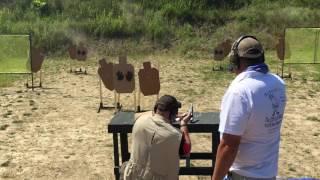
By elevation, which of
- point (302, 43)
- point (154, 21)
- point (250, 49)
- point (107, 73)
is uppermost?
point (154, 21)

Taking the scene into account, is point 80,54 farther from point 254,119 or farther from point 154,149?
point 254,119

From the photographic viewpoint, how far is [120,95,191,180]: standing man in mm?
3514

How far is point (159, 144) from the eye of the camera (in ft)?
11.5

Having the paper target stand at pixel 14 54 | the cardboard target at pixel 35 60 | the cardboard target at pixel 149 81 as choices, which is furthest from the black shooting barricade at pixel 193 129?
the paper target stand at pixel 14 54

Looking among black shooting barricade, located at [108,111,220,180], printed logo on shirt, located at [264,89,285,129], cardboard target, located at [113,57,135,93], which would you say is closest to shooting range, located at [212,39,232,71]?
cardboard target, located at [113,57,135,93]

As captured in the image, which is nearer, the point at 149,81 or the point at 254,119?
the point at 254,119

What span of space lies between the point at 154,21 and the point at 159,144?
15765mm

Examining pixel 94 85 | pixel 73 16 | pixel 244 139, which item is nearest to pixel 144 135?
pixel 244 139

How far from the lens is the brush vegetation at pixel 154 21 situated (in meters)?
17.9

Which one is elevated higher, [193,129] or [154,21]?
[154,21]

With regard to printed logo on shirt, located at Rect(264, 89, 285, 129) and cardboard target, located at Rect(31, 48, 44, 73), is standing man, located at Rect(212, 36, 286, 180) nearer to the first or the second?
printed logo on shirt, located at Rect(264, 89, 285, 129)

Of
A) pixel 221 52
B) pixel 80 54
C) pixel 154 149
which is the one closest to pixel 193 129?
pixel 154 149

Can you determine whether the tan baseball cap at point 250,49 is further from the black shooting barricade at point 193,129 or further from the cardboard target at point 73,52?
the cardboard target at point 73,52

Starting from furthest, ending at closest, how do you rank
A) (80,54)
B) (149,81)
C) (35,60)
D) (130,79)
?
(80,54) < (35,60) < (130,79) < (149,81)
